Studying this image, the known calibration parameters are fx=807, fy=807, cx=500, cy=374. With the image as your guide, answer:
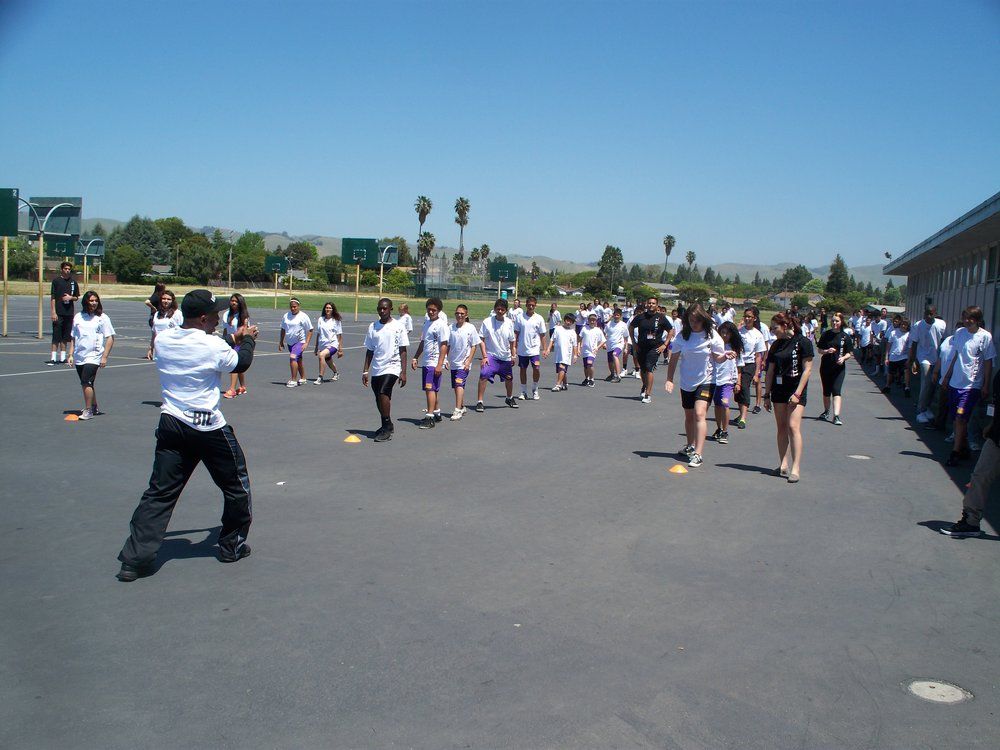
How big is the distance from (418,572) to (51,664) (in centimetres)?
238

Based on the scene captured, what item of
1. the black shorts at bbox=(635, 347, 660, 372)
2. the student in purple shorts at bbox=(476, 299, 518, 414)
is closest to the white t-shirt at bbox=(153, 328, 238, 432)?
the student in purple shorts at bbox=(476, 299, 518, 414)

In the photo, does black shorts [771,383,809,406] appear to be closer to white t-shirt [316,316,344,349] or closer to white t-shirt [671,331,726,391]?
white t-shirt [671,331,726,391]

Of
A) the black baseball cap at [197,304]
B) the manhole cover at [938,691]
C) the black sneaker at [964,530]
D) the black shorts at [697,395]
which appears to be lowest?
the manhole cover at [938,691]

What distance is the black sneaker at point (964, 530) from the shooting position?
7.09 metres

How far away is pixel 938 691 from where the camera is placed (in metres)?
4.25

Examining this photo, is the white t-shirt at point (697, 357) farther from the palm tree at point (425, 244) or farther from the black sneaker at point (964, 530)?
the palm tree at point (425, 244)

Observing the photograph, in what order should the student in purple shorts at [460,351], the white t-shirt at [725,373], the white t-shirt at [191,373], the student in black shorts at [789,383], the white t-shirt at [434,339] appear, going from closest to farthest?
the white t-shirt at [191,373], the student in black shorts at [789,383], the white t-shirt at [725,373], the white t-shirt at [434,339], the student in purple shorts at [460,351]

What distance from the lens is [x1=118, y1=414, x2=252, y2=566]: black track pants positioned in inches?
217

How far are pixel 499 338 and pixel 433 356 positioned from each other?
2.34 m

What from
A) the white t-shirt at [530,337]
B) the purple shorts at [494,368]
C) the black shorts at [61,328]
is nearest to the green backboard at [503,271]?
the black shorts at [61,328]

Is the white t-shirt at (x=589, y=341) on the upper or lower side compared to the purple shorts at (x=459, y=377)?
upper

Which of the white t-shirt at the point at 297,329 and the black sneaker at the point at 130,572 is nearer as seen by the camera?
the black sneaker at the point at 130,572

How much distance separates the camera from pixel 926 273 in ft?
114

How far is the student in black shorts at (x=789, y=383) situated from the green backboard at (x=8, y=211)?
2581 cm
